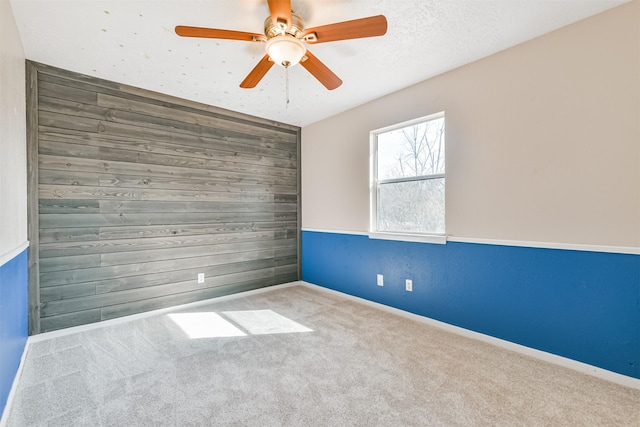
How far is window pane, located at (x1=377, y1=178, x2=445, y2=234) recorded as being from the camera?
9.49ft

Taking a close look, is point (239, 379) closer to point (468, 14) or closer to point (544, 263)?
point (544, 263)

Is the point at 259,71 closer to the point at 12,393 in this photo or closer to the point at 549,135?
the point at 549,135

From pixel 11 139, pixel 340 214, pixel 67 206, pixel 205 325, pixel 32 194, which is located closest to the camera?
pixel 11 139

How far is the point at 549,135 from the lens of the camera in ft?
7.10

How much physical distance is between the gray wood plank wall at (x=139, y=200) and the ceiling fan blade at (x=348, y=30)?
2.24 meters

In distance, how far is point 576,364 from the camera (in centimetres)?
205

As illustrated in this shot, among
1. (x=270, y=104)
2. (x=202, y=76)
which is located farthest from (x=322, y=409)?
(x=270, y=104)

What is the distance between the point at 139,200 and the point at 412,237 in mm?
2947

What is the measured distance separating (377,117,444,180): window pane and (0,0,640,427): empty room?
0.8 inches

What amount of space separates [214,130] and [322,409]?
10.5 ft

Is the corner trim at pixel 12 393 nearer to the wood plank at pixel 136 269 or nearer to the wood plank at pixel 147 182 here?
the wood plank at pixel 136 269

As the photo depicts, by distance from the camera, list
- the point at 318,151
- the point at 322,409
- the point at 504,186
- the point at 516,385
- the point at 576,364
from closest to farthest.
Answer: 1. the point at 322,409
2. the point at 516,385
3. the point at 576,364
4. the point at 504,186
5. the point at 318,151

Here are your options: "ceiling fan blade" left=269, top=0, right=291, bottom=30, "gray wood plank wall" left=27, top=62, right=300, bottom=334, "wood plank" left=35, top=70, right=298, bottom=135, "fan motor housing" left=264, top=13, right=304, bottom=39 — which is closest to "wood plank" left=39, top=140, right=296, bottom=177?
"gray wood plank wall" left=27, top=62, right=300, bottom=334

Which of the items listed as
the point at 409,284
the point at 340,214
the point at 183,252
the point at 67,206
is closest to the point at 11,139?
the point at 67,206
